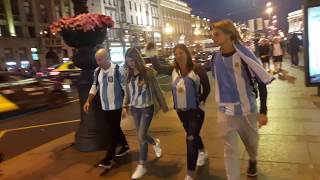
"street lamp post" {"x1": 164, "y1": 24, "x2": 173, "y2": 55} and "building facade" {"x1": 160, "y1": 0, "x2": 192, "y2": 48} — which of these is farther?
"building facade" {"x1": 160, "y1": 0, "x2": 192, "y2": 48}

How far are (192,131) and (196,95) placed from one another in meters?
0.44

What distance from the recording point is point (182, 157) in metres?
6.00

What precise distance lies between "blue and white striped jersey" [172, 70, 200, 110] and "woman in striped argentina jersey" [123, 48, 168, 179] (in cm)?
64

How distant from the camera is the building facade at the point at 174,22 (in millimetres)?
100731

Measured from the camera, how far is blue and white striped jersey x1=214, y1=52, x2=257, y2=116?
4.13m

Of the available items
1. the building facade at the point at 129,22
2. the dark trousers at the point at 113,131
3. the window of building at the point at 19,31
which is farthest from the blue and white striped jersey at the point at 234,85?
the building facade at the point at 129,22

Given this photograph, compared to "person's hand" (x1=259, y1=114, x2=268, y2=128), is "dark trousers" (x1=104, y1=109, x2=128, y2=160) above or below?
below

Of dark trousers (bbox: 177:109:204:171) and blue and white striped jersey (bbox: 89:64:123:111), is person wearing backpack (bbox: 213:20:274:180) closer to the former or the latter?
dark trousers (bbox: 177:109:204:171)

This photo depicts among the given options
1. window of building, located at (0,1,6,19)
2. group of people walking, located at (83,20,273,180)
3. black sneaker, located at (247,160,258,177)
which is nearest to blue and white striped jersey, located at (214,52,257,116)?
group of people walking, located at (83,20,273,180)

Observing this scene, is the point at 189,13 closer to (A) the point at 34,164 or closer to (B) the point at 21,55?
(B) the point at 21,55

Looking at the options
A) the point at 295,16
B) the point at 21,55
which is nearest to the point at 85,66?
the point at 21,55

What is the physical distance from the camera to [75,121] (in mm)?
10836

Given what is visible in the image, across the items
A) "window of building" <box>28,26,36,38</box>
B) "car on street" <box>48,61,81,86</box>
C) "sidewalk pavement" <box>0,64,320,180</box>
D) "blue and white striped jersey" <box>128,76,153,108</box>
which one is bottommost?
"sidewalk pavement" <box>0,64,320,180</box>

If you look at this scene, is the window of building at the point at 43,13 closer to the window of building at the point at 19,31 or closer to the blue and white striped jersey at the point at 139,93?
the window of building at the point at 19,31
